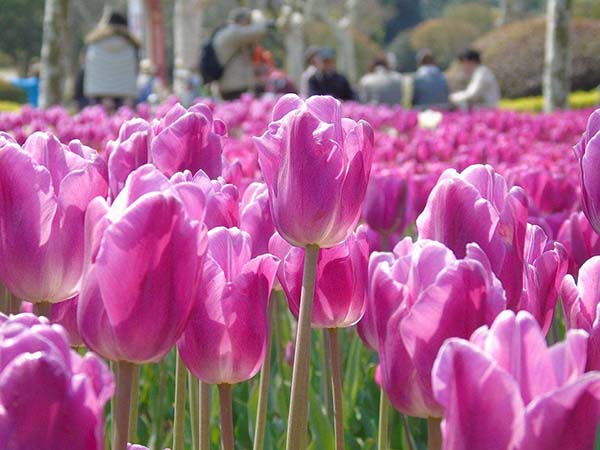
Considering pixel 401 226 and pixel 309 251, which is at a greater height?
pixel 309 251

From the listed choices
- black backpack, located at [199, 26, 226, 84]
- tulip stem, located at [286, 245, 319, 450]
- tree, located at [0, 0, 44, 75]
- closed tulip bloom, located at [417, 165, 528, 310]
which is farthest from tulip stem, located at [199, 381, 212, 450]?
tree, located at [0, 0, 44, 75]

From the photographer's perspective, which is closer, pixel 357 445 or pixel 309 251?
pixel 309 251

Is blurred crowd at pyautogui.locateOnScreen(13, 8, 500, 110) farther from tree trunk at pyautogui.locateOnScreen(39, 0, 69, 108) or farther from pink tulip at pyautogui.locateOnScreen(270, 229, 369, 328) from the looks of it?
pink tulip at pyautogui.locateOnScreen(270, 229, 369, 328)

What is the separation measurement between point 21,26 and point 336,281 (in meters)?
49.7

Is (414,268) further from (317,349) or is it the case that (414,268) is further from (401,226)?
(401,226)

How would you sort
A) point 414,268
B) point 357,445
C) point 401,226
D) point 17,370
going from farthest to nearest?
point 401,226
point 357,445
point 414,268
point 17,370

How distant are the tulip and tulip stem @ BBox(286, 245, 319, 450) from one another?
40 mm

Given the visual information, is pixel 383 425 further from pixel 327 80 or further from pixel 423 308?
pixel 327 80

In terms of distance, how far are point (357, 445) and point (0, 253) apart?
1.16 metres

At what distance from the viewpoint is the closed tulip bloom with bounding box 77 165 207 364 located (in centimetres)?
89

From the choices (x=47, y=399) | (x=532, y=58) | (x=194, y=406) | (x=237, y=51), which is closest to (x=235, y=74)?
(x=237, y=51)

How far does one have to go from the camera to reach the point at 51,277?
3.77ft

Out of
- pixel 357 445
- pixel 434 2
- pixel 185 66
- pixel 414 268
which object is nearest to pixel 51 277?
pixel 414 268

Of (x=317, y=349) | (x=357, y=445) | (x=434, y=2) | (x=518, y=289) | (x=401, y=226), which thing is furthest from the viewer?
(x=434, y=2)
